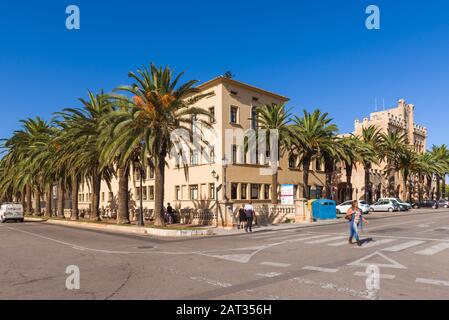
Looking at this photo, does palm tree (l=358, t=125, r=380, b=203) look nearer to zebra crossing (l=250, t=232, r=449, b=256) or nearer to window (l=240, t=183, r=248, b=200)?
window (l=240, t=183, r=248, b=200)

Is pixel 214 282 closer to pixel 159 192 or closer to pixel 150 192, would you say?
pixel 159 192

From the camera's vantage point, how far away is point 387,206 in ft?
160

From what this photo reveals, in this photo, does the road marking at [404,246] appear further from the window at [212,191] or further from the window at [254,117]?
the window at [254,117]

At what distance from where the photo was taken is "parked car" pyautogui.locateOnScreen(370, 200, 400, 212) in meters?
48.5

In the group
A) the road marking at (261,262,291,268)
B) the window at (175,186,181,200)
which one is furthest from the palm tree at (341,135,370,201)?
the road marking at (261,262,291,268)

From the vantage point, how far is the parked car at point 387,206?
1908 inches

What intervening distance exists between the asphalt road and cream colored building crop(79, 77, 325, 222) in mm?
17687

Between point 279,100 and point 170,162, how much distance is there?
1444 cm

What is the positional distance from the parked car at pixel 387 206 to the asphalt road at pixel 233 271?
34.5m

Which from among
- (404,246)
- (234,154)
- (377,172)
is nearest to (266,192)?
(234,154)

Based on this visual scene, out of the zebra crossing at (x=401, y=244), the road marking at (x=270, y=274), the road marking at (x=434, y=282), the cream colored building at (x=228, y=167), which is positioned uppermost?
the cream colored building at (x=228, y=167)

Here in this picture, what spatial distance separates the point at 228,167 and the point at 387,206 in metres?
25.3

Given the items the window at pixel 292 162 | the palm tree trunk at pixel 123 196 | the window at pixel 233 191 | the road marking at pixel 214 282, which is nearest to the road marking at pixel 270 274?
the road marking at pixel 214 282

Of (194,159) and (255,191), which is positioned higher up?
(194,159)
